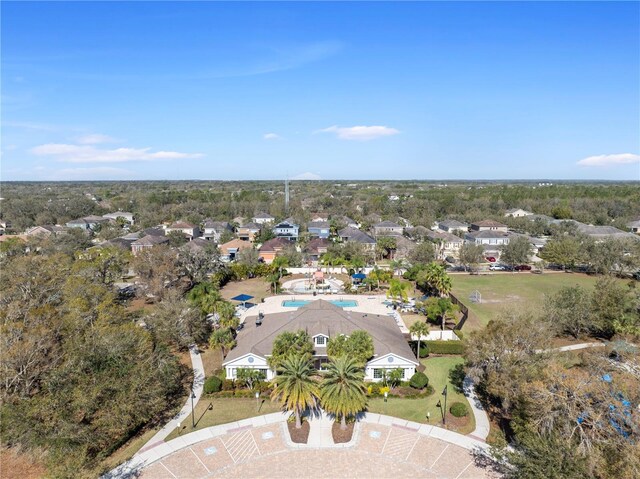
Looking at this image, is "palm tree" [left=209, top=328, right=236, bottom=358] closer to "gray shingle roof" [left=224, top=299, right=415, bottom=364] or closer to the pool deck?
"gray shingle roof" [left=224, top=299, right=415, bottom=364]

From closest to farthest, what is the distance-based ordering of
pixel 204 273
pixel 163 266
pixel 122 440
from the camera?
pixel 122 440
pixel 163 266
pixel 204 273

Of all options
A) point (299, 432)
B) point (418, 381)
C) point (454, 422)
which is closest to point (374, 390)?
point (418, 381)

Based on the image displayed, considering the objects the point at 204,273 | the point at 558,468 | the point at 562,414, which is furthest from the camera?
the point at 204,273

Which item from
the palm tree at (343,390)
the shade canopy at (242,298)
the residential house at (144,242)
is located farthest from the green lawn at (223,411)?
the residential house at (144,242)

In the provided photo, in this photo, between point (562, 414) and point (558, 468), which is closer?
point (558, 468)

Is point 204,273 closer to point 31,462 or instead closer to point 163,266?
point 163,266

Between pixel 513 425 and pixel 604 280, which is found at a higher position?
pixel 604 280

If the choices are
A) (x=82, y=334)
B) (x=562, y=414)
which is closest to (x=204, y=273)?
(x=82, y=334)
